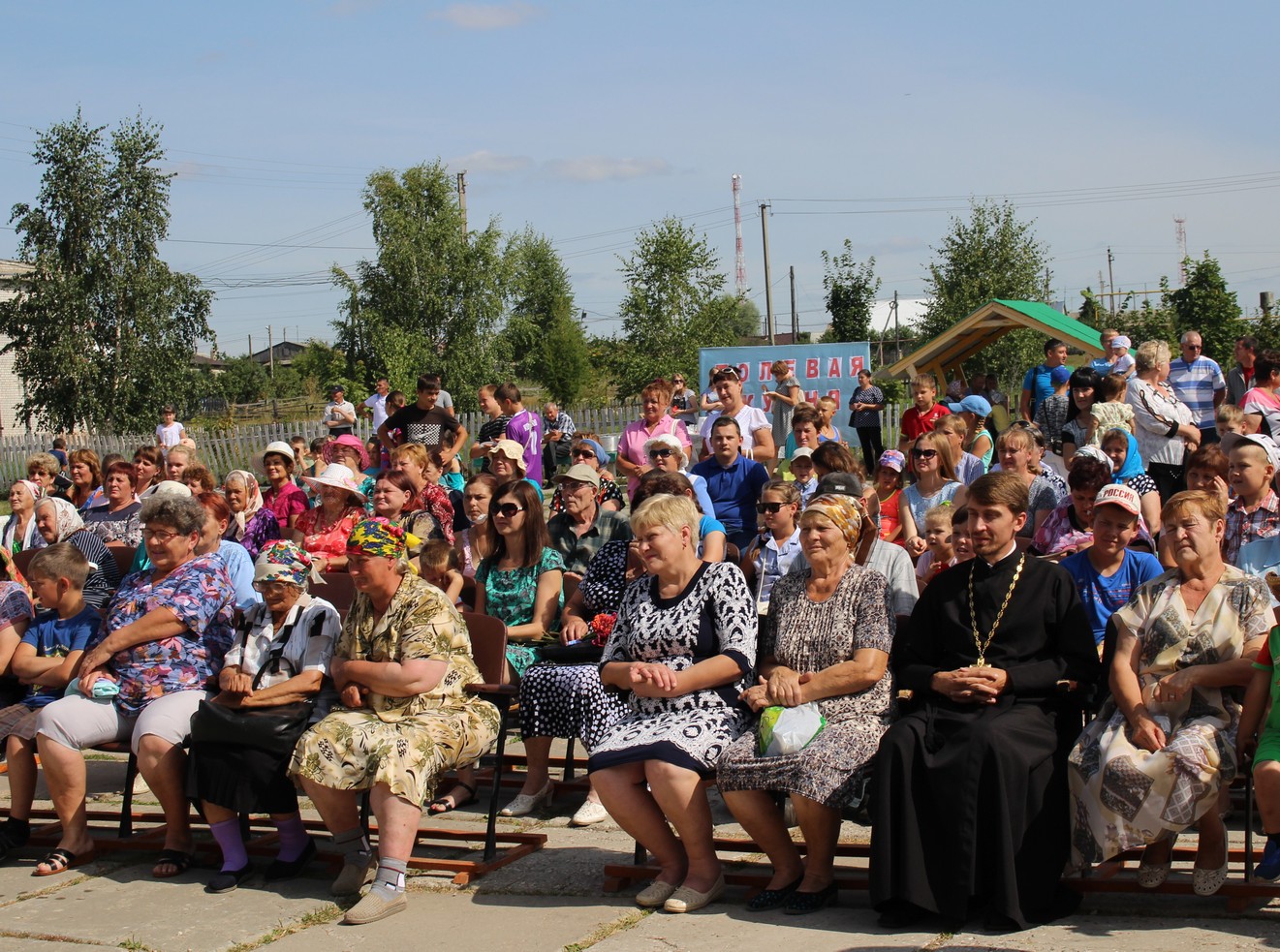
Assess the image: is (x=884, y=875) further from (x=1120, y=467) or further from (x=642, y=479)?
(x=1120, y=467)

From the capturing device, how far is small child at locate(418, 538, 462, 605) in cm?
647

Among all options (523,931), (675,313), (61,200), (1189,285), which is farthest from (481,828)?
(61,200)

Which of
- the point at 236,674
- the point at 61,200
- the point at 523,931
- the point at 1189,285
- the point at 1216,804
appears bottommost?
the point at 523,931

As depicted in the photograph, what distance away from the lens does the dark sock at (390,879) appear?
14.7ft

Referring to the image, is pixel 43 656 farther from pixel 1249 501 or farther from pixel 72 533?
pixel 1249 501

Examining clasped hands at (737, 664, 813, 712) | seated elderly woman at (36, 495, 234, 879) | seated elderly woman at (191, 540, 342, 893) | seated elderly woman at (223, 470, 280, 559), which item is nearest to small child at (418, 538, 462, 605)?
seated elderly woman at (36, 495, 234, 879)

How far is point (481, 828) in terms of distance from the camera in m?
5.39

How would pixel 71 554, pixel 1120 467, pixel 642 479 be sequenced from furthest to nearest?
1. pixel 1120 467
2. pixel 642 479
3. pixel 71 554

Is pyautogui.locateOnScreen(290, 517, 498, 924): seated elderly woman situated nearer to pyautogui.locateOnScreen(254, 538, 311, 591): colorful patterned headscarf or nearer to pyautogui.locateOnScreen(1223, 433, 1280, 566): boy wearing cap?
pyautogui.locateOnScreen(254, 538, 311, 591): colorful patterned headscarf

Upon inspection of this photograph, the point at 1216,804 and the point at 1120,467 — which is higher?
the point at 1120,467

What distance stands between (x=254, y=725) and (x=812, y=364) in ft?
50.9

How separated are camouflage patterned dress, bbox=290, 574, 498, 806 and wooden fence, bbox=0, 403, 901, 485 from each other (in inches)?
572

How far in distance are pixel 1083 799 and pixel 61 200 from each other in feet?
94.6

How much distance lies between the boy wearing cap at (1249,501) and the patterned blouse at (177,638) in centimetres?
453
